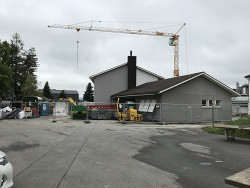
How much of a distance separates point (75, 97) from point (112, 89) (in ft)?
338

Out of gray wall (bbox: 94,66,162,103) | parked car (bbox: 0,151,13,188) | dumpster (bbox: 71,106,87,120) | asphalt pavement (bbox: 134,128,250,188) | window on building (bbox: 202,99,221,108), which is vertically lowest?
asphalt pavement (bbox: 134,128,250,188)

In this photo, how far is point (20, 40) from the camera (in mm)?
55281

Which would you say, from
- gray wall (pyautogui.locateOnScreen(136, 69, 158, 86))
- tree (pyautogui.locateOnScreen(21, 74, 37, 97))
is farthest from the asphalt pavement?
tree (pyautogui.locateOnScreen(21, 74, 37, 97))

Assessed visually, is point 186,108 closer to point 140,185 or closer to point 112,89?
point 112,89

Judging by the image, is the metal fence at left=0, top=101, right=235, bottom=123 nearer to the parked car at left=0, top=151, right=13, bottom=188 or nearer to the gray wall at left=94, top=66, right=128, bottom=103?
the gray wall at left=94, top=66, right=128, bottom=103

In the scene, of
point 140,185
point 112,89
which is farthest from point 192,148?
point 112,89

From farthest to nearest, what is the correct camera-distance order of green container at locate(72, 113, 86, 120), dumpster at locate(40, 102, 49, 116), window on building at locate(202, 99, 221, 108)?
dumpster at locate(40, 102, 49, 116) < window on building at locate(202, 99, 221, 108) < green container at locate(72, 113, 86, 120)

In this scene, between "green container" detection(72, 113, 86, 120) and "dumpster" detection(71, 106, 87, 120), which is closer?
"dumpster" detection(71, 106, 87, 120)

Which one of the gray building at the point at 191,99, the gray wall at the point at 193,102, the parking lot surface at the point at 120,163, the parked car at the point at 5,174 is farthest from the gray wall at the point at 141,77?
the parked car at the point at 5,174

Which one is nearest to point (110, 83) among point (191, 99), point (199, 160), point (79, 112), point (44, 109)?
point (44, 109)

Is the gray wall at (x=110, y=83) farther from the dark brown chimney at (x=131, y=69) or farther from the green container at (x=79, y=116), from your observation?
the green container at (x=79, y=116)

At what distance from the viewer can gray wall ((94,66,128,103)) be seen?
30.6 metres

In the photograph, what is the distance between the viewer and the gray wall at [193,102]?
64.8 feet

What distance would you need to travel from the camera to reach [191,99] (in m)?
21.3
